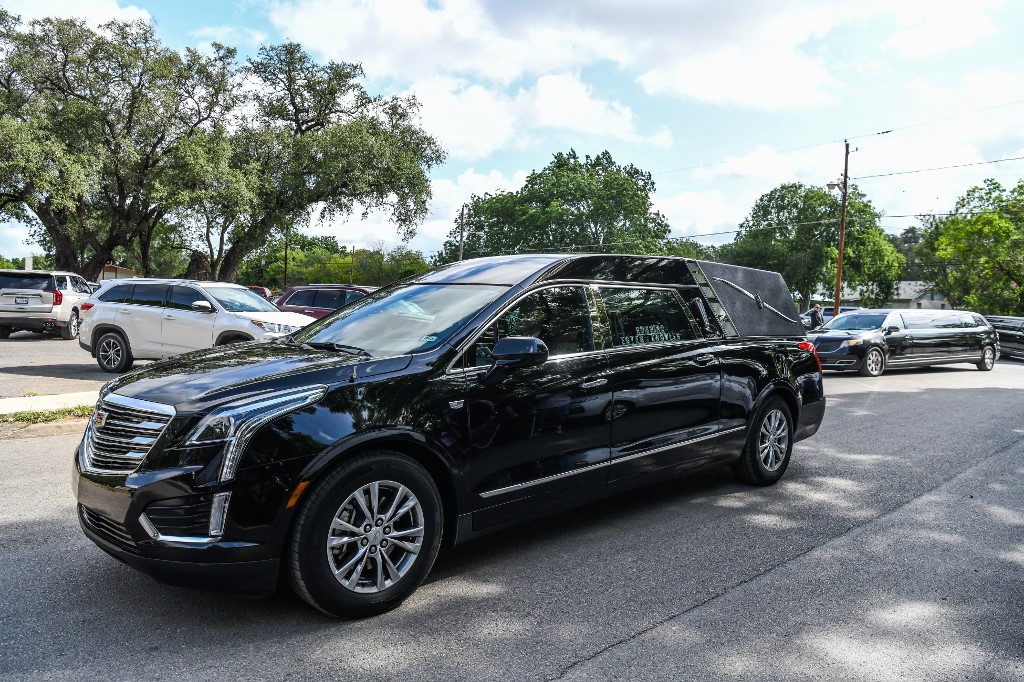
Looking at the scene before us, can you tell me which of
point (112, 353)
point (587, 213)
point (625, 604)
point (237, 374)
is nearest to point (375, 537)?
point (237, 374)

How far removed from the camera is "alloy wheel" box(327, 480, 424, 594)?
11.5ft

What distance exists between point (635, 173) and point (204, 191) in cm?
4203

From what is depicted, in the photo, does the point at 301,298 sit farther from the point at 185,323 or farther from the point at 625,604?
the point at 625,604

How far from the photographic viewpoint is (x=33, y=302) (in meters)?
19.0

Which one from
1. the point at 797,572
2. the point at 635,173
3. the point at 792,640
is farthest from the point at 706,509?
the point at 635,173

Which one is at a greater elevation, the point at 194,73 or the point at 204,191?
the point at 194,73

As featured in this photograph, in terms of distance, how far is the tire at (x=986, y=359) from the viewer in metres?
19.2

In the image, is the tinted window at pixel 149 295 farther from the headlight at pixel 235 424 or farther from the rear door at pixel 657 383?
the headlight at pixel 235 424

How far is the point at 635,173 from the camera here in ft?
213

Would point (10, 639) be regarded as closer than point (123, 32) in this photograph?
Yes

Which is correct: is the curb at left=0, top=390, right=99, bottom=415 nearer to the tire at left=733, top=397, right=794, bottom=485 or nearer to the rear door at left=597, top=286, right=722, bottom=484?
the rear door at left=597, top=286, right=722, bottom=484

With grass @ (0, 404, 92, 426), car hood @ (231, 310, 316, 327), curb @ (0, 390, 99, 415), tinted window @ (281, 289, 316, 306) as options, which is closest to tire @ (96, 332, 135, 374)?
car hood @ (231, 310, 316, 327)

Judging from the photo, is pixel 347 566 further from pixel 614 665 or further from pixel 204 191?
pixel 204 191

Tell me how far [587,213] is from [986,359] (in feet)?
140
